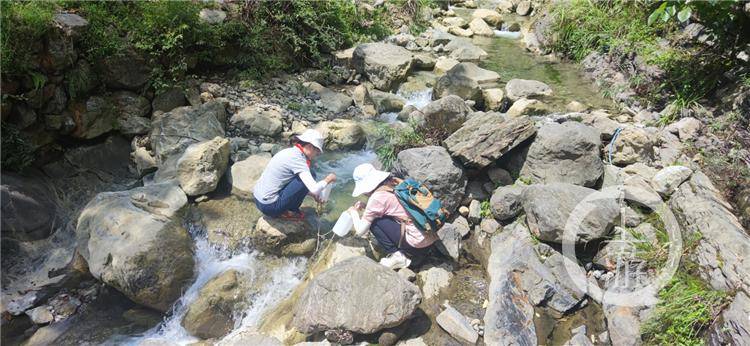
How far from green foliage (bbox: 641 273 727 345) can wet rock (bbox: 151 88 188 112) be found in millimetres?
7998

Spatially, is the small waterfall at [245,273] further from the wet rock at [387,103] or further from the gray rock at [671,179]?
the gray rock at [671,179]

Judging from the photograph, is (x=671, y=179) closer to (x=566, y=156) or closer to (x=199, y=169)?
(x=566, y=156)

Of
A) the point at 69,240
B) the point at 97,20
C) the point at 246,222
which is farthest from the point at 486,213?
the point at 97,20

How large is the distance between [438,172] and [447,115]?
1.49m

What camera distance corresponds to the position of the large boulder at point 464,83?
359 inches

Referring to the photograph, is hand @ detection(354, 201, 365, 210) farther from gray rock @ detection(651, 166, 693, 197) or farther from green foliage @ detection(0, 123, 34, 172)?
green foliage @ detection(0, 123, 34, 172)

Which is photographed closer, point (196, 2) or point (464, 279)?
point (464, 279)

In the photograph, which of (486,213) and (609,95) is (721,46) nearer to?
(609,95)

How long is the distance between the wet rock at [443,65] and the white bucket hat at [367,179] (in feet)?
20.5

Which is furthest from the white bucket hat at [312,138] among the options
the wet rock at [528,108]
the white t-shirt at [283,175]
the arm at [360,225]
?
the wet rock at [528,108]

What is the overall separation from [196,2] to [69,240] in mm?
5189

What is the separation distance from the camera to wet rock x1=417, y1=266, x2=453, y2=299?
213 inches

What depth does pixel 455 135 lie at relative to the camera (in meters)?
6.64

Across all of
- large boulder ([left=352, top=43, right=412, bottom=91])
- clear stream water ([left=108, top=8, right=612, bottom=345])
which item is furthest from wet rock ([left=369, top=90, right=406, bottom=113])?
large boulder ([left=352, top=43, right=412, bottom=91])
